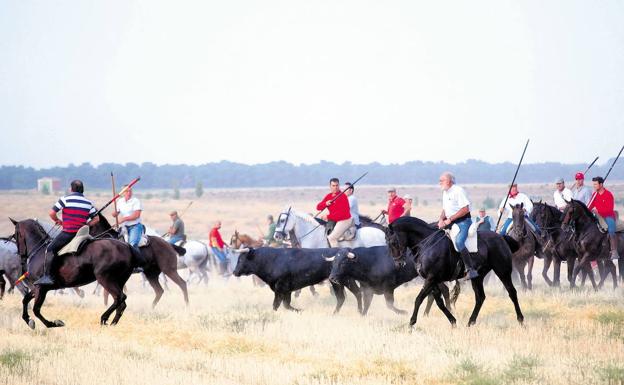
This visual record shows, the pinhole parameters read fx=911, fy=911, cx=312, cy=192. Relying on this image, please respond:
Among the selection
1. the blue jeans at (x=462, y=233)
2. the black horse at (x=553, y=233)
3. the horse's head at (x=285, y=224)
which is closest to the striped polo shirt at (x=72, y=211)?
the horse's head at (x=285, y=224)

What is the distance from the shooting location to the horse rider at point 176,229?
24484mm

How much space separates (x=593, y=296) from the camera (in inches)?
759

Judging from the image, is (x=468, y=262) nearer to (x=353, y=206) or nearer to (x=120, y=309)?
(x=353, y=206)

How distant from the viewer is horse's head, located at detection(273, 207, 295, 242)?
1950cm

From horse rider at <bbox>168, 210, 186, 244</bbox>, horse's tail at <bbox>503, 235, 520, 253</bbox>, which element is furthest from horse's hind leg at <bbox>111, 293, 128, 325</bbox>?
horse rider at <bbox>168, 210, 186, 244</bbox>

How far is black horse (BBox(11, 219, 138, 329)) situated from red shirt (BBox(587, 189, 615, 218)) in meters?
11.6

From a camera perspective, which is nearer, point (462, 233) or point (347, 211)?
point (462, 233)

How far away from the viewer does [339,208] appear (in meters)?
19.3

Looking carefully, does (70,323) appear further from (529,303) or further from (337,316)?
(529,303)

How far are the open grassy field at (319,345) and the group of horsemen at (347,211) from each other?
→ 142cm

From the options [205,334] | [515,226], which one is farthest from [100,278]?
[515,226]

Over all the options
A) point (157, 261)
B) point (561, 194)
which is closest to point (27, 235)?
point (157, 261)

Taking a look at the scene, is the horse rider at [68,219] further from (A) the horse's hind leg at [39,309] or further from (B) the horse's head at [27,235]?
(B) the horse's head at [27,235]

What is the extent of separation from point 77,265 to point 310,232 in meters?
6.26
